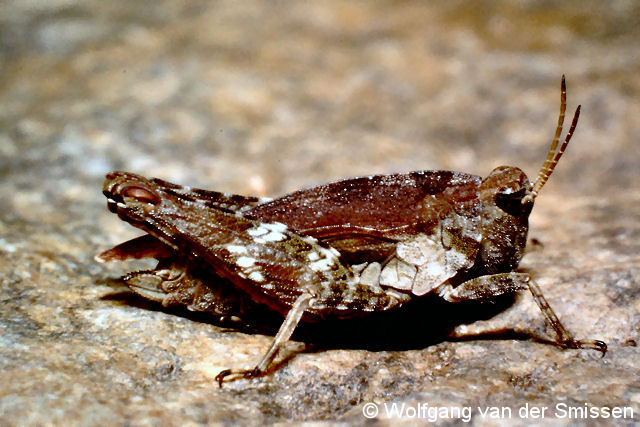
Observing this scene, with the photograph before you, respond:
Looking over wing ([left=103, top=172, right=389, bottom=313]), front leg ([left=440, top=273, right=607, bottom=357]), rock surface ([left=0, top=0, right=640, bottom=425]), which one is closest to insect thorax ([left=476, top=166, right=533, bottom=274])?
front leg ([left=440, top=273, right=607, bottom=357])

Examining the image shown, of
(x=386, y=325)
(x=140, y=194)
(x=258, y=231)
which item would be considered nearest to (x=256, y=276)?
(x=258, y=231)

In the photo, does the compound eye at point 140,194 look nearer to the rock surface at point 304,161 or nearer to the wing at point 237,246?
the wing at point 237,246

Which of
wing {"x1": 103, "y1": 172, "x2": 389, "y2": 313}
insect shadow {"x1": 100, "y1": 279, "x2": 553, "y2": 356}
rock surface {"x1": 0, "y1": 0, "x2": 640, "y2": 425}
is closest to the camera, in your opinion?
rock surface {"x1": 0, "y1": 0, "x2": 640, "y2": 425}

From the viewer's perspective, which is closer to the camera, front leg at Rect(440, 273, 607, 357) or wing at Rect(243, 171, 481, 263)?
front leg at Rect(440, 273, 607, 357)

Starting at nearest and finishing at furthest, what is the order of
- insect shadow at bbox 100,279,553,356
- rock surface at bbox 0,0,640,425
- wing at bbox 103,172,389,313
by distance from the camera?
rock surface at bbox 0,0,640,425, wing at bbox 103,172,389,313, insect shadow at bbox 100,279,553,356

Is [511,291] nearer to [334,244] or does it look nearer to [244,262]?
[334,244]

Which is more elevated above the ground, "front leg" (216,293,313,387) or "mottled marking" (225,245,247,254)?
"mottled marking" (225,245,247,254)

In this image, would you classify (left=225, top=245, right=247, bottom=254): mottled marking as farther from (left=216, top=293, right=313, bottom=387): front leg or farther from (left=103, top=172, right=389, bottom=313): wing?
(left=216, top=293, right=313, bottom=387): front leg

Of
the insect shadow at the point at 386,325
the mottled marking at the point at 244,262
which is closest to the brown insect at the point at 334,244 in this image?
the mottled marking at the point at 244,262
